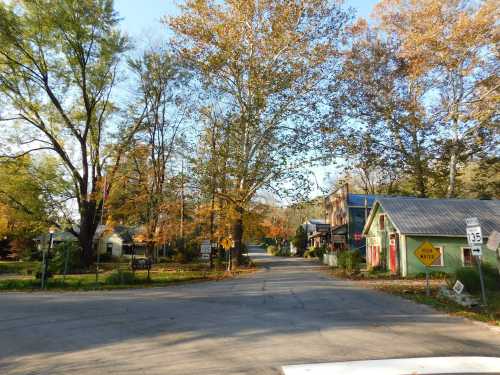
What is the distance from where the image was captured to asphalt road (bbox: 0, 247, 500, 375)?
20.8 ft

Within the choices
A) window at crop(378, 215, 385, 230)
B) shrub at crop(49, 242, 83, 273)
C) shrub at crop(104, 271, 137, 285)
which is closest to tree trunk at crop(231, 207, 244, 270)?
window at crop(378, 215, 385, 230)

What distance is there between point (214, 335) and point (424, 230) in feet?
66.3

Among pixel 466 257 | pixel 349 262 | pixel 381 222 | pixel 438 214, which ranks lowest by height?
pixel 349 262

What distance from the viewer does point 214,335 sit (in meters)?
8.16

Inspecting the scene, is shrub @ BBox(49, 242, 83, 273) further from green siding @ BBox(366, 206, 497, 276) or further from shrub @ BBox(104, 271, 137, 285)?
green siding @ BBox(366, 206, 497, 276)

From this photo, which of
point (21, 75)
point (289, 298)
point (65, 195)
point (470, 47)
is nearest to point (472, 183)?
point (470, 47)

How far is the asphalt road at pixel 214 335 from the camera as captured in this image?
6328mm

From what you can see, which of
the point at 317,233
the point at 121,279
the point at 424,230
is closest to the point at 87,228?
the point at 121,279

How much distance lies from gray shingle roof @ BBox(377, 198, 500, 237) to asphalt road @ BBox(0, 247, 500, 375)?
1321 cm

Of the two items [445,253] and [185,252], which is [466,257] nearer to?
[445,253]

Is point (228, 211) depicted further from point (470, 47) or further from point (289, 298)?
point (470, 47)

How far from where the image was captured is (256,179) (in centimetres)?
2862

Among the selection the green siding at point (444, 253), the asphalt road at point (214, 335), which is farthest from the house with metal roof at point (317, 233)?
the asphalt road at point (214, 335)

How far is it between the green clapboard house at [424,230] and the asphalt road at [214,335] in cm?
1252
